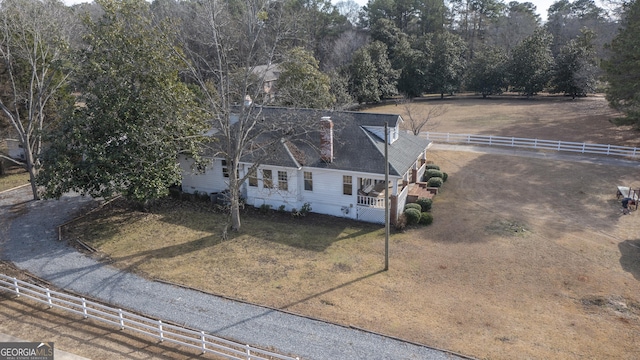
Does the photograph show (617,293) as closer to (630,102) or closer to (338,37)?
(630,102)

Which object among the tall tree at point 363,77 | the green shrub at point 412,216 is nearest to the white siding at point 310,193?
the green shrub at point 412,216

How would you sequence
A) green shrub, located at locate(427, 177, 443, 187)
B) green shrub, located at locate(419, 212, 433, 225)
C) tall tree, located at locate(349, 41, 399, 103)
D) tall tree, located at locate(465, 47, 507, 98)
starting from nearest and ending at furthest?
1. green shrub, located at locate(419, 212, 433, 225)
2. green shrub, located at locate(427, 177, 443, 187)
3. tall tree, located at locate(349, 41, 399, 103)
4. tall tree, located at locate(465, 47, 507, 98)

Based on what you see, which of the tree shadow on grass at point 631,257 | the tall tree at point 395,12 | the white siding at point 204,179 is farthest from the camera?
the tall tree at point 395,12

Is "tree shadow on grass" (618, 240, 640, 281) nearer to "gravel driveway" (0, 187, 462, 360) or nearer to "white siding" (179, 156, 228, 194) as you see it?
"gravel driveway" (0, 187, 462, 360)

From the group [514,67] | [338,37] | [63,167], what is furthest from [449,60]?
[63,167]

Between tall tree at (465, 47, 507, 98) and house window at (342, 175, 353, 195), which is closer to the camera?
house window at (342, 175, 353, 195)

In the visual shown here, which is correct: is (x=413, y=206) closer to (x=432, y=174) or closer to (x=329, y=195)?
(x=329, y=195)

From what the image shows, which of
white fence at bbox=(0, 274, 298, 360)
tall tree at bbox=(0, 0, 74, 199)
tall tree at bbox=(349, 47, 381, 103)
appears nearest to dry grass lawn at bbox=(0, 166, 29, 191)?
tall tree at bbox=(0, 0, 74, 199)

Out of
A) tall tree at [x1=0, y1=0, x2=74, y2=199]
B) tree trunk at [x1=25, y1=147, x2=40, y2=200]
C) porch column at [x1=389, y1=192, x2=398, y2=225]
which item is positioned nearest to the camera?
porch column at [x1=389, y1=192, x2=398, y2=225]

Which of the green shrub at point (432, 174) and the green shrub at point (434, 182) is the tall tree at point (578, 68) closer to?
the green shrub at point (432, 174)
